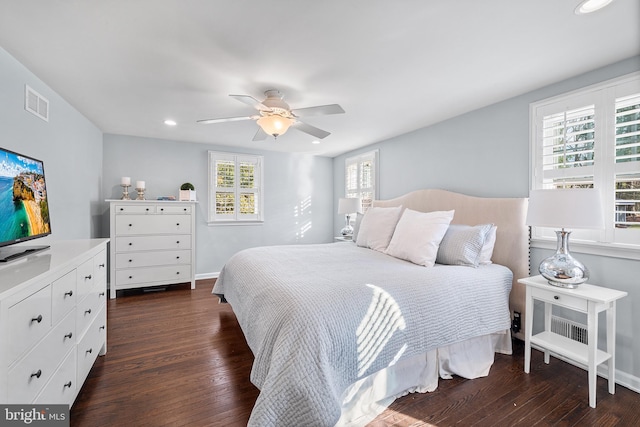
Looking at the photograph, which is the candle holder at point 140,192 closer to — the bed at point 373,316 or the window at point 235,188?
the window at point 235,188

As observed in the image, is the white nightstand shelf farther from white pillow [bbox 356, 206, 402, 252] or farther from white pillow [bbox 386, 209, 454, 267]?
A: white pillow [bbox 356, 206, 402, 252]

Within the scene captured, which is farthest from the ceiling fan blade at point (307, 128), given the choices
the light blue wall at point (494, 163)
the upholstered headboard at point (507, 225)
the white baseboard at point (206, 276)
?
the white baseboard at point (206, 276)

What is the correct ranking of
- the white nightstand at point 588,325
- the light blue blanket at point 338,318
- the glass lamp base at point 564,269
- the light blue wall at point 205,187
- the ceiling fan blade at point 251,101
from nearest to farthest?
the light blue blanket at point 338,318 < the white nightstand at point 588,325 < the glass lamp base at point 564,269 < the ceiling fan blade at point 251,101 < the light blue wall at point 205,187

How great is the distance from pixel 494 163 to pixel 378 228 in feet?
4.52

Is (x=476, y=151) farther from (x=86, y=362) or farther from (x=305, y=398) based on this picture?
(x=86, y=362)

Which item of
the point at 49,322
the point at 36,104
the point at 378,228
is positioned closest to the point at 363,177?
the point at 378,228

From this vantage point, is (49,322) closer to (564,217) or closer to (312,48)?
(312,48)

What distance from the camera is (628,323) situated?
197 cm

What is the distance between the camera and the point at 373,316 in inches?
63.1

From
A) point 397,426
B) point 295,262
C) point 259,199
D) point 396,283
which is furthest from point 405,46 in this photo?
point 259,199

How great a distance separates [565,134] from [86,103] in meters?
4.61

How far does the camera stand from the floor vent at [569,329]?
218cm

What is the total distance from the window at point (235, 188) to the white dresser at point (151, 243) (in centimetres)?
74

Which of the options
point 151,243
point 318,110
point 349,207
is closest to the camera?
point 318,110
